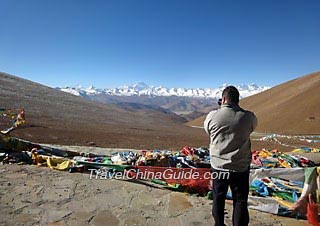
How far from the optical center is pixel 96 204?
16.8 ft

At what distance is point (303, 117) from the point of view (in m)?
52.3

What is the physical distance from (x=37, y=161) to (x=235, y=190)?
17.7ft

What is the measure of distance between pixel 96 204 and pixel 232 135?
2.63m

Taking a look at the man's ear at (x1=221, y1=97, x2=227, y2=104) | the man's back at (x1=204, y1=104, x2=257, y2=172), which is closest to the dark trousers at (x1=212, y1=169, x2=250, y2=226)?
the man's back at (x1=204, y1=104, x2=257, y2=172)

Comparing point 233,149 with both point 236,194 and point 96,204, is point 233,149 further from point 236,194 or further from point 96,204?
point 96,204

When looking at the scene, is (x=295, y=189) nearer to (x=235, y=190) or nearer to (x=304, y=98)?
(x=235, y=190)

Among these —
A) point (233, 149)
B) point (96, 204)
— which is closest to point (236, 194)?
point (233, 149)

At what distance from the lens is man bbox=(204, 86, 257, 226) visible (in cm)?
383

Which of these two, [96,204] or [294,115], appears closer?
[96,204]

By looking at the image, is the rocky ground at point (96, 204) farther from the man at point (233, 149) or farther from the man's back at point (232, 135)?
the man's back at point (232, 135)

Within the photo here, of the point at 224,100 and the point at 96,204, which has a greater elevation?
the point at 224,100

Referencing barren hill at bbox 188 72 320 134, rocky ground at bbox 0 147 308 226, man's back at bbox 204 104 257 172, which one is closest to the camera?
man's back at bbox 204 104 257 172

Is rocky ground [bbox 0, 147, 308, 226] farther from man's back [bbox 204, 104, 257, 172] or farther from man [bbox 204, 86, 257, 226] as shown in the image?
man's back [bbox 204, 104, 257, 172]

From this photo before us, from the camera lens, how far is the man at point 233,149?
12.6 feet
